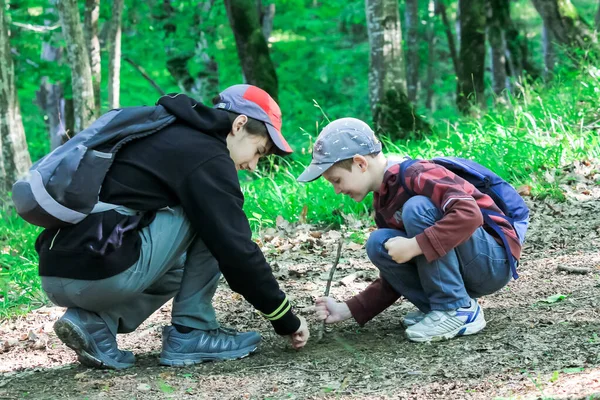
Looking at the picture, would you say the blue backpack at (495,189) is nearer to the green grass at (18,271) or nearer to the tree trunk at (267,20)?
the green grass at (18,271)

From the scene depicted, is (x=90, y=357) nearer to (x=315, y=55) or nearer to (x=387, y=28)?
(x=387, y=28)

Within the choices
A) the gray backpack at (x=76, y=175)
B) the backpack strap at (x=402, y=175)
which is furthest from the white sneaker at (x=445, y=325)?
the gray backpack at (x=76, y=175)

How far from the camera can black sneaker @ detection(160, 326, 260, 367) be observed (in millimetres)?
3354

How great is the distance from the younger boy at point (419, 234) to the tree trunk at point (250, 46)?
6.77 metres

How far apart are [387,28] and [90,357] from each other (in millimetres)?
6302

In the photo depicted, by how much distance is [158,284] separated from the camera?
3459 mm

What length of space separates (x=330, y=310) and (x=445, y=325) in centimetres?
58

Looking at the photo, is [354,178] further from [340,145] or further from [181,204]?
[181,204]

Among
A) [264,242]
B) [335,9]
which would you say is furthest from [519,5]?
[264,242]

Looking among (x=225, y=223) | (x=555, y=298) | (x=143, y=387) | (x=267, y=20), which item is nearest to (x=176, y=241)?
(x=225, y=223)

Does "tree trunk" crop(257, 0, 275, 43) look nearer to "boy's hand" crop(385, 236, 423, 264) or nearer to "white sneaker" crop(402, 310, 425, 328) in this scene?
"white sneaker" crop(402, 310, 425, 328)

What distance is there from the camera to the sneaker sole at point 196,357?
11.0ft

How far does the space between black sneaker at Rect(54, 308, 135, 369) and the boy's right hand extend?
0.95m

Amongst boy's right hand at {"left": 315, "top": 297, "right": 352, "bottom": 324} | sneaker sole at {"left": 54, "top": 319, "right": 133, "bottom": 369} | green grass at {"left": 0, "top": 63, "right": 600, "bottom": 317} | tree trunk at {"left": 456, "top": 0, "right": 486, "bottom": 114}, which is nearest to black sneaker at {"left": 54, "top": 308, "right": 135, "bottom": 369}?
sneaker sole at {"left": 54, "top": 319, "right": 133, "bottom": 369}
